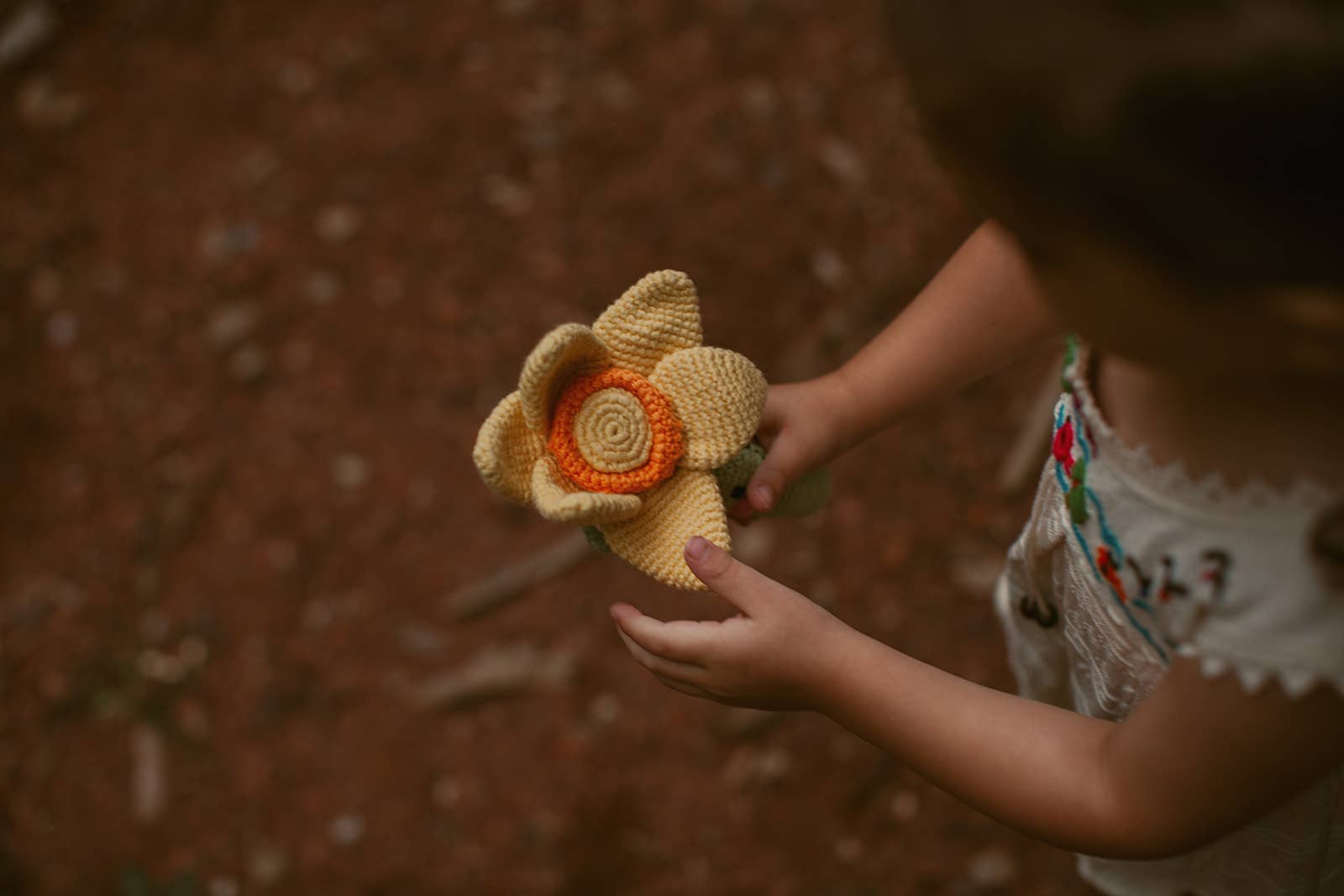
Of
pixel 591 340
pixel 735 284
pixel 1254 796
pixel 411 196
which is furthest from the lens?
pixel 411 196

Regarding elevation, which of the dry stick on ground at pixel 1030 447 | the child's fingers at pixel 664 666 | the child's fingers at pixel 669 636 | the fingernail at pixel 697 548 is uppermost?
the fingernail at pixel 697 548

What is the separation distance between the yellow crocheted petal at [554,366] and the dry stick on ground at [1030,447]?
1034 mm

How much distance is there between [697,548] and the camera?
0.74m

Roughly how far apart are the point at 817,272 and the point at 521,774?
3.21 ft

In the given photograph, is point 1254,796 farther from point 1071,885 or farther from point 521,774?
point 521,774

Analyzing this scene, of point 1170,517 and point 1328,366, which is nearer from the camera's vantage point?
point 1328,366

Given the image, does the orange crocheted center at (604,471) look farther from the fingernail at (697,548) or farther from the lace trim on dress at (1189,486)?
the lace trim on dress at (1189,486)

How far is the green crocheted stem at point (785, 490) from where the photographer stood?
87 cm

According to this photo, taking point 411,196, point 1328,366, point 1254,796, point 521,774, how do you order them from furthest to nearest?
1. point 411,196
2. point 521,774
3. point 1254,796
4. point 1328,366

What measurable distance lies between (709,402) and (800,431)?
176mm

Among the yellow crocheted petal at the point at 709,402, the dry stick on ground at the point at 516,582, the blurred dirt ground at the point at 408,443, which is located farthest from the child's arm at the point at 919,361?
the dry stick on ground at the point at 516,582

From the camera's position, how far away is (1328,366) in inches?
18.0

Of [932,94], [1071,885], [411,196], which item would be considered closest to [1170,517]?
[932,94]

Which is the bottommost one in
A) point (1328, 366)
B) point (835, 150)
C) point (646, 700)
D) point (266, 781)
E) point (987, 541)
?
point (266, 781)
